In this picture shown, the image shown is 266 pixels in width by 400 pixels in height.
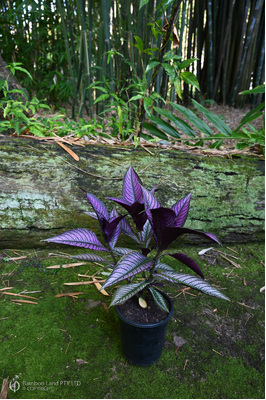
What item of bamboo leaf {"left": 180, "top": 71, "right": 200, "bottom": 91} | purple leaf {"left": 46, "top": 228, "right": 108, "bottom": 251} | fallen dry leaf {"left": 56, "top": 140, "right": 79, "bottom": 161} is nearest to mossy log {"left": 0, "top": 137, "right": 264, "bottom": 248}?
fallen dry leaf {"left": 56, "top": 140, "right": 79, "bottom": 161}

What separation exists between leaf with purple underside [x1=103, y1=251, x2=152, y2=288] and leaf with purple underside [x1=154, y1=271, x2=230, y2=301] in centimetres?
10

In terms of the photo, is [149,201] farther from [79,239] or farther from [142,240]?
[79,239]

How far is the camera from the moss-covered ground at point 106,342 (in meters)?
0.94

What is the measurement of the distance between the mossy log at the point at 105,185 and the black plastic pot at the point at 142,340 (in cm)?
66

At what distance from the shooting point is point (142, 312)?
1.00 metres

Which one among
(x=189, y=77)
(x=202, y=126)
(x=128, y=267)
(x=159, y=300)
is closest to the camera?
(x=128, y=267)

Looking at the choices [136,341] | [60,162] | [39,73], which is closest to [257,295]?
[136,341]

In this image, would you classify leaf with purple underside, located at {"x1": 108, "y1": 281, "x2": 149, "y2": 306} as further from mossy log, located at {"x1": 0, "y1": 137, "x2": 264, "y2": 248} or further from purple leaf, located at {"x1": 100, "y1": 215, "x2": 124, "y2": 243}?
→ mossy log, located at {"x1": 0, "y1": 137, "x2": 264, "y2": 248}

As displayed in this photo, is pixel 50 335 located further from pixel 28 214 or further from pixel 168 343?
pixel 28 214

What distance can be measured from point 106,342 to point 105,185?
0.80 metres

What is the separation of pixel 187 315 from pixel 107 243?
1.79 ft

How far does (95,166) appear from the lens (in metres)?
1.57

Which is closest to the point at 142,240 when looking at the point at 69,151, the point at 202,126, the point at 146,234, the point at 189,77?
the point at 146,234

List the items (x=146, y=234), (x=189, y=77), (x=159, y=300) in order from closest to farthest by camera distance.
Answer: (x=159, y=300)
(x=146, y=234)
(x=189, y=77)
